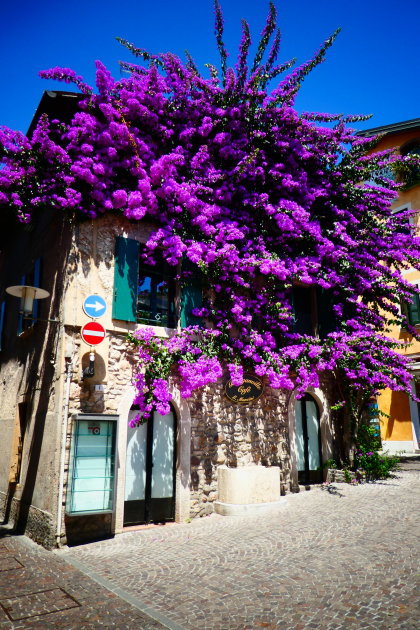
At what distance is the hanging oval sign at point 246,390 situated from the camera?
30.3ft

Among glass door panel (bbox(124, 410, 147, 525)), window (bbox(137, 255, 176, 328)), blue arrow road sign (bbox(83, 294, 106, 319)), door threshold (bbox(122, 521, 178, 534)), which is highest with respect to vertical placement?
window (bbox(137, 255, 176, 328))

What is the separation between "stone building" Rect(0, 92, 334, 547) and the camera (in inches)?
284

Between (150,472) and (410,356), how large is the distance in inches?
521

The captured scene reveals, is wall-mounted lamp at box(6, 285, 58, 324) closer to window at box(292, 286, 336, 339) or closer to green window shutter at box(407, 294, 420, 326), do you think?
window at box(292, 286, 336, 339)

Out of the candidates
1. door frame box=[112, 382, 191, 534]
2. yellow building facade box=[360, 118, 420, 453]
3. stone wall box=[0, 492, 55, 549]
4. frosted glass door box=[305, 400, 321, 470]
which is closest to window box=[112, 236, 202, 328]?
door frame box=[112, 382, 191, 534]

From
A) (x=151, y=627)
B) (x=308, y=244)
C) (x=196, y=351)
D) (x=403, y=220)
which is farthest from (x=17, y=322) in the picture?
(x=403, y=220)

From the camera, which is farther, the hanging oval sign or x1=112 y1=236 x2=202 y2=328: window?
the hanging oval sign

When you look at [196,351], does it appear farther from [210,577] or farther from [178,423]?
[210,577]

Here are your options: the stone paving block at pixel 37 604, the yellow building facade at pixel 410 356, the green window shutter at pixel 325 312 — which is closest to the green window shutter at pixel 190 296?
the green window shutter at pixel 325 312

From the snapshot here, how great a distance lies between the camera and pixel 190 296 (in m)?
9.30

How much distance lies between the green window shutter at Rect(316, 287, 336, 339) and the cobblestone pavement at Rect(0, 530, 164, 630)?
321 inches

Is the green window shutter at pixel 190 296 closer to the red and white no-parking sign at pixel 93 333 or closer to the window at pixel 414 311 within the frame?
the red and white no-parking sign at pixel 93 333

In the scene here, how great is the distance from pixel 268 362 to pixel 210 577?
508 centimetres

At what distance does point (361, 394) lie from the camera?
1156 cm
